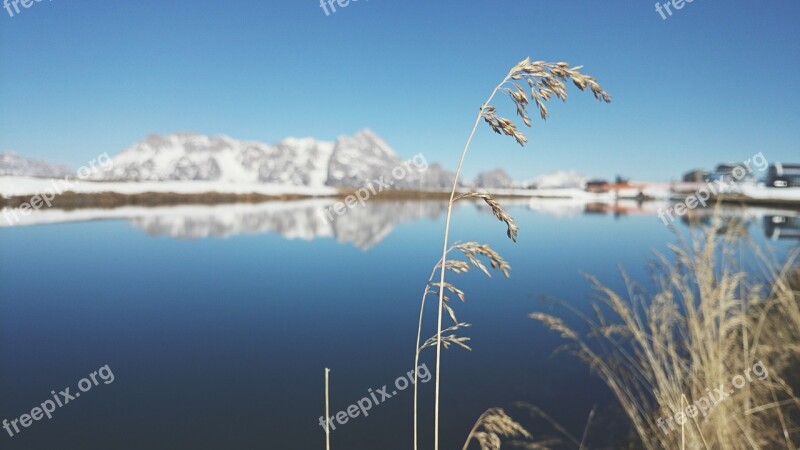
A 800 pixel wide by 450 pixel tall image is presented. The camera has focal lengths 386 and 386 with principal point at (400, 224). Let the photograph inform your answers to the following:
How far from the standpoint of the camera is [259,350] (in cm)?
617

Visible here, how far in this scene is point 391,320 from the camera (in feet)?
25.1

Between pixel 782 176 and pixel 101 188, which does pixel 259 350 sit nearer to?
pixel 101 188

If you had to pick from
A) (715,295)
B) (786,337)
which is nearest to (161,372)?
(715,295)

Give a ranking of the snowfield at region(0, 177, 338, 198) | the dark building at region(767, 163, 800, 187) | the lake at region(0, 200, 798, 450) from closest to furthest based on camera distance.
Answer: the lake at region(0, 200, 798, 450) < the snowfield at region(0, 177, 338, 198) < the dark building at region(767, 163, 800, 187)

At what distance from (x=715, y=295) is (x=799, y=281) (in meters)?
8.00

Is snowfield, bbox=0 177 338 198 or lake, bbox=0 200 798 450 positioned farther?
snowfield, bbox=0 177 338 198

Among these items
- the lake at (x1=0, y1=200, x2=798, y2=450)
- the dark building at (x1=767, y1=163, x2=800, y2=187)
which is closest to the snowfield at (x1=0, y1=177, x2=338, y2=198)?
the lake at (x1=0, y1=200, x2=798, y2=450)

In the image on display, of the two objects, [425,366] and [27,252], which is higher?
[27,252]

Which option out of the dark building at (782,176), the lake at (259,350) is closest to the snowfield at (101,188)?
the lake at (259,350)

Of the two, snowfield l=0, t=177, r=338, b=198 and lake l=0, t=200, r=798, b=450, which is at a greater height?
snowfield l=0, t=177, r=338, b=198

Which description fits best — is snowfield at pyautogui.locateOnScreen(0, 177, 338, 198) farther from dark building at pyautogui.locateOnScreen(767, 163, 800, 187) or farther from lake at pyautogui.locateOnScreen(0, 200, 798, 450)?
dark building at pyautogui.locateOnScreen(767, 163, 800, 187)

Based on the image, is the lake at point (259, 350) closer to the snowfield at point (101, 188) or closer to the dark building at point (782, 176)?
the snowfield at point (101, 188)

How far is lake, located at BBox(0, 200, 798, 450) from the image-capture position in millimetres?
4195

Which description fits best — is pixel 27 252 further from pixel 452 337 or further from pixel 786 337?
pixel 786 337
